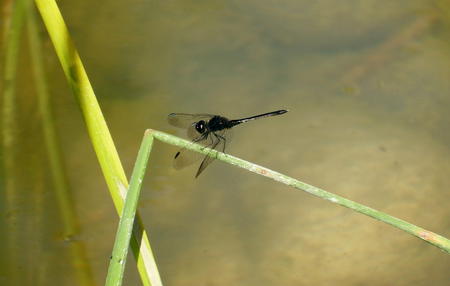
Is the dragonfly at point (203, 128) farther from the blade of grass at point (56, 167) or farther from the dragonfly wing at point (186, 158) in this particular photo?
the blade of grass at point (56, 167)

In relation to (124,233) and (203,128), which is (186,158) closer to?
(203,128)

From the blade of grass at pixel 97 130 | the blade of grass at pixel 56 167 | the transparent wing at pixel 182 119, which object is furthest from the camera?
the transparent wing at pixel 182 119

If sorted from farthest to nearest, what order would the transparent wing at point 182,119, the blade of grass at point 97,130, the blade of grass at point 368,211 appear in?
the transparent wing at point 182,119
the blade of grass at point 97,130
the blade of grass at point 368,211

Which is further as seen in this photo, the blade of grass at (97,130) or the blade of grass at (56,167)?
the blade of grass at (56,167)

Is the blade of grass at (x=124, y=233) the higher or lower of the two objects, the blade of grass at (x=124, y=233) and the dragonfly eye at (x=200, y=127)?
the higher

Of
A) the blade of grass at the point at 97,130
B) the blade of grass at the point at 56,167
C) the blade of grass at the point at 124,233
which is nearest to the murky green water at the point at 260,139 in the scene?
the blade of grass at the point at 56,167

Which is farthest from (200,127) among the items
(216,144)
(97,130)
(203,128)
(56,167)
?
(97,130)

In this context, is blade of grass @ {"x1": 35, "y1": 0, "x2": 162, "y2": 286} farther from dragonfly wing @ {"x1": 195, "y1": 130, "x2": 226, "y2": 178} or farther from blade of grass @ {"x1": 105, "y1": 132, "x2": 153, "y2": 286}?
dragonfly wing @ {"x1": 195, "y1": 130, "x2": 226, "y2": 178}
